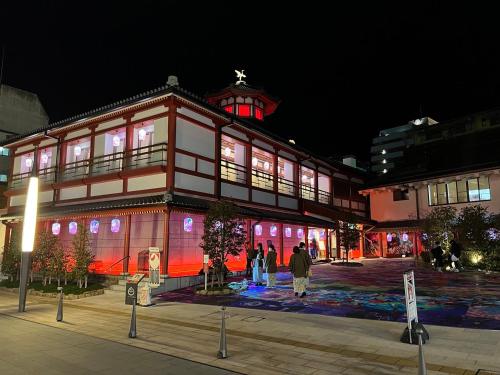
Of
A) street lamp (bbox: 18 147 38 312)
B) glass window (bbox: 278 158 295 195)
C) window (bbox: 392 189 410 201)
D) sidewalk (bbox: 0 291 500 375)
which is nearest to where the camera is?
sidewalk (bbox: 0 291 500 375)

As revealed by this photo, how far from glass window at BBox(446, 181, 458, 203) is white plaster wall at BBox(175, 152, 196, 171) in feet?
76.6

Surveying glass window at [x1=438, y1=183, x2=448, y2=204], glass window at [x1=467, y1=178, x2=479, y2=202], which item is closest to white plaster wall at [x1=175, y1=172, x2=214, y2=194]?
glass window at [x1=438, y1=183, x2=448, y2=204]

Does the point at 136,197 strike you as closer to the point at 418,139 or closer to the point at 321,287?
the point at 321,287

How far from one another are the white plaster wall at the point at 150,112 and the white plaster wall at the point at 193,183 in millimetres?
3394

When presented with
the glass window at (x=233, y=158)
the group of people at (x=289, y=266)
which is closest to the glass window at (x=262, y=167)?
the glass window at (x=233, y=158)

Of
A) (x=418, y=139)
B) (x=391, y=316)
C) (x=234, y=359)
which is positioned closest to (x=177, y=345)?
(x=234, y=359)

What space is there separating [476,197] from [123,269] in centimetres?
2728

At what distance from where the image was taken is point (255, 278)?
18.4 metres

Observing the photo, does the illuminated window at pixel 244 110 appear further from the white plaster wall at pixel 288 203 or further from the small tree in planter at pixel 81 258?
the small tree in planter at pixel 81 258

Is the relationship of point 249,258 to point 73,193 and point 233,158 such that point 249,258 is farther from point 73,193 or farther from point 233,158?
point 73,193

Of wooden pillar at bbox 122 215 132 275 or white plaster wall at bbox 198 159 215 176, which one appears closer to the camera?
wooden pillar at bbox 122 215 132 275

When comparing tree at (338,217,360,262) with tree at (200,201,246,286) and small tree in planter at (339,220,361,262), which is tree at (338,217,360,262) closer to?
small tree in planter at (339,220,361,262)

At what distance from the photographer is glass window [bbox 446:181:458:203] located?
3228cm

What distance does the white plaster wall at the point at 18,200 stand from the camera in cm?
Answer: 2676
